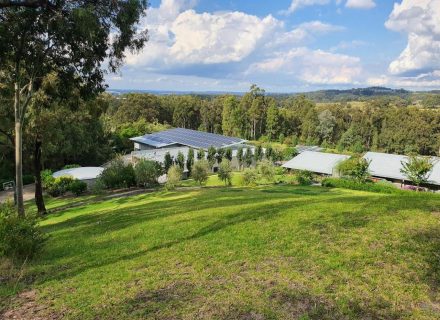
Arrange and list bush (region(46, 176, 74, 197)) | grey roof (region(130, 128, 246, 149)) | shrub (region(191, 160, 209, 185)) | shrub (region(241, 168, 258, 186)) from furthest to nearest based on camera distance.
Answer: grey roof (region(130, 128, 246, 149)) → shrub (region(241, 168, 258, 186)) → shrub (region(191, 160, 209, 185)) → bush (region(46, 176, 74, 197))

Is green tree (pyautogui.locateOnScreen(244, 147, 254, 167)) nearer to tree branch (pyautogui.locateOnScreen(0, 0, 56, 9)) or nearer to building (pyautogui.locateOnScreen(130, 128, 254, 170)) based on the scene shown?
building (pyautogui.locateOnScreen(130, 128, 254, 170))

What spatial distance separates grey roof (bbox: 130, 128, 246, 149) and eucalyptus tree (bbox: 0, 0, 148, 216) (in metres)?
37.2

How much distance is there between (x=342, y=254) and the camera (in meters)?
6.58

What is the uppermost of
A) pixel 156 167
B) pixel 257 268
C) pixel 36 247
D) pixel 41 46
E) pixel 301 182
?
pixel 41 46

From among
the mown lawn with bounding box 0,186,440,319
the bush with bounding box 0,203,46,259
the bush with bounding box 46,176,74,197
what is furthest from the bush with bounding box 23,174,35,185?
the bush with bounding box 0,203,46,259

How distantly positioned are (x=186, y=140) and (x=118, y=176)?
92.1ft

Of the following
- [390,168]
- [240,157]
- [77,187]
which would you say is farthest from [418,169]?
[77,187]

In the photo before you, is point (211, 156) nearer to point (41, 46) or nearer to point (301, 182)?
point (301, 182)

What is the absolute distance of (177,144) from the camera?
2242 inches

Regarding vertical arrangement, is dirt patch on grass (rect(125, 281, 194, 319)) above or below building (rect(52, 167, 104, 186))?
above

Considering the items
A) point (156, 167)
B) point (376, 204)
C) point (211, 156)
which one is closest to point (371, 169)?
point (211, 156)

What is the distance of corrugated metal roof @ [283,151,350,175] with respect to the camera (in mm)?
44625

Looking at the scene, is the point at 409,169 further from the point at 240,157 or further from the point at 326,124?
the point at 326,124

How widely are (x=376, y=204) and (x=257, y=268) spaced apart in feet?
18.1
